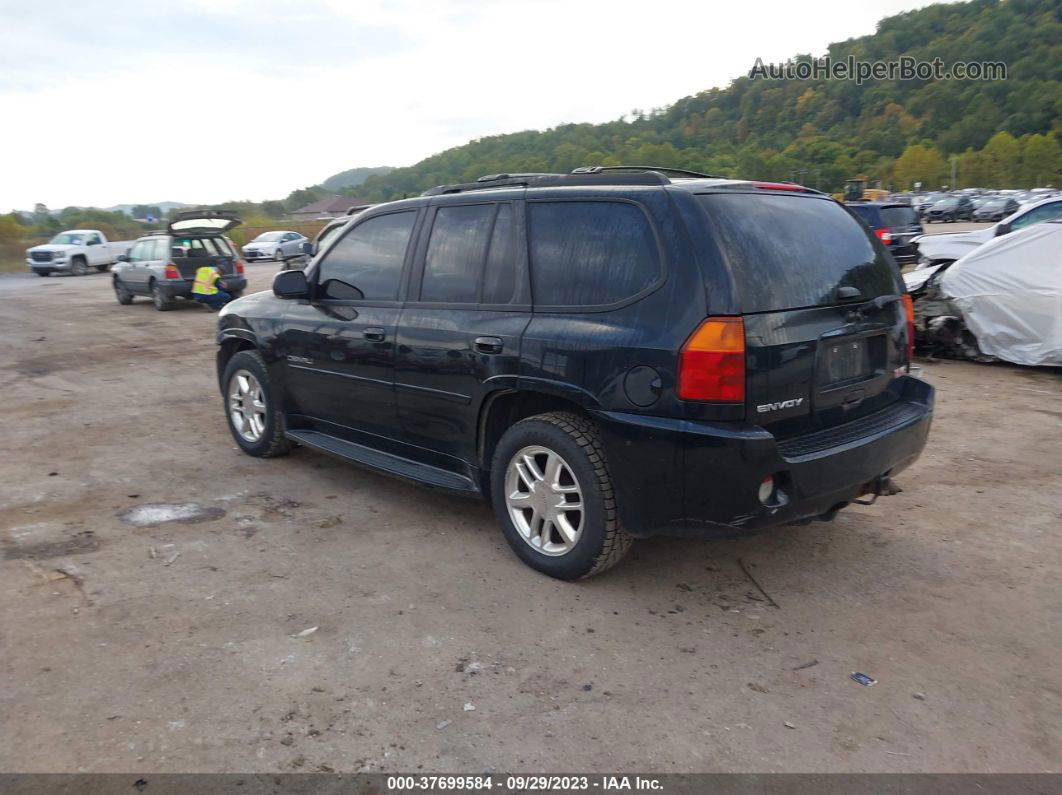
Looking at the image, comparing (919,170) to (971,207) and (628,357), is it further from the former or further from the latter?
(628,357)

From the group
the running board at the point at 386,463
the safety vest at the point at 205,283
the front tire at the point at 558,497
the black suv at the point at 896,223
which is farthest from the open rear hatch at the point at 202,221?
the front tire at the point at 558,497

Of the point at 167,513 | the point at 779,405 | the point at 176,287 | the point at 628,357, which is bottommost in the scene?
the point at 167,513

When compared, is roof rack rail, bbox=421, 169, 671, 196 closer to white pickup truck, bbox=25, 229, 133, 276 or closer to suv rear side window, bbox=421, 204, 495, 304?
suv rear side window, bbox=421, 204, 495, 304

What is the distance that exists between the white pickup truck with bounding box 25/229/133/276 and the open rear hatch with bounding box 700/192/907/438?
29.9 metres

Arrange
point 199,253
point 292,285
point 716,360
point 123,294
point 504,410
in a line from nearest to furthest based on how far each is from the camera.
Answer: point 716,360 < point 504,410 < point 292,285 < point 199,253 < point 123,294

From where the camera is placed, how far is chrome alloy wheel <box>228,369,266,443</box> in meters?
5.73

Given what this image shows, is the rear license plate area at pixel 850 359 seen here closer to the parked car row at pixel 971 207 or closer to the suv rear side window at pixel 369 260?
the suv rear side window at pixel 369 260

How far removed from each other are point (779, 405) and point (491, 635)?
5.05 ft

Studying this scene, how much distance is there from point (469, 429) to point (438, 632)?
110 cm

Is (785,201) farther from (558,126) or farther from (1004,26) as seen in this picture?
(1004,26)

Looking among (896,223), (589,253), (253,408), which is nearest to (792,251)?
(589,253)

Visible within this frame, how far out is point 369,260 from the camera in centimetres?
485

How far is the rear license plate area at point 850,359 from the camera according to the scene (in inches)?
137

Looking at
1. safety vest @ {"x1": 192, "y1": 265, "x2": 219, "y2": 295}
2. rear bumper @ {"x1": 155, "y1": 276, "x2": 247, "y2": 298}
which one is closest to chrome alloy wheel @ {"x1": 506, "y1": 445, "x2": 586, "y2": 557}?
safety vest @ {"x1": 192, "y1": 265, "x2": 219, "y2": 295}
